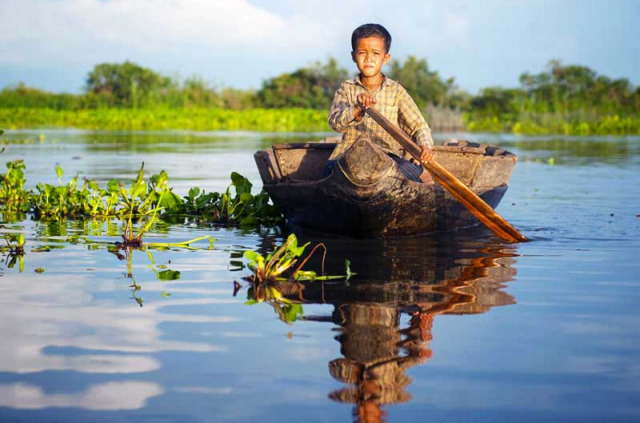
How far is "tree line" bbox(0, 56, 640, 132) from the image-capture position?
33.2 metres

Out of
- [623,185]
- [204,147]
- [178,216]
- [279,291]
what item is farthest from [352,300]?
[204,147]

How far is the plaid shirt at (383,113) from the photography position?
20.7 feet

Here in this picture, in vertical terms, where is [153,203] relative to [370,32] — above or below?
below

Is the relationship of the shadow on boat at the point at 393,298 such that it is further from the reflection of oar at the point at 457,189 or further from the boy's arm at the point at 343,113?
the boy's arm at the point at 343,113

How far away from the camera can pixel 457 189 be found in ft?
19.8

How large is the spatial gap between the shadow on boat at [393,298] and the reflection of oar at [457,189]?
118mm

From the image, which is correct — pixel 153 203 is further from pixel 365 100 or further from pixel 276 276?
pixel 276 276

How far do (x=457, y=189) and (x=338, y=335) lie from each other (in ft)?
8.83

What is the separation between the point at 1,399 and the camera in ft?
9.25

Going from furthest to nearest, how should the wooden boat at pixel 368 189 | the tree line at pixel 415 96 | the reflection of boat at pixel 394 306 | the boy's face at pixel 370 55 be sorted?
the tree line at pixel 415 96
the boy's face at pixel 370 55
the wooden boat at pixel 368 189
the reflection of boat at pixel 394 306

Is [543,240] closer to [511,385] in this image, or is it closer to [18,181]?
[511,385]

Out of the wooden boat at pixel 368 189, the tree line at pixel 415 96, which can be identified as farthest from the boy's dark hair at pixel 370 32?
the tree line at pixel 415 96

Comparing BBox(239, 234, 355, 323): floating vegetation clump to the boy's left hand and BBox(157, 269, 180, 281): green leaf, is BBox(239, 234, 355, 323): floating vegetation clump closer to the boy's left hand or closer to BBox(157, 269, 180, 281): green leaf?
BBox(157, 269, 180, 281): green leaf

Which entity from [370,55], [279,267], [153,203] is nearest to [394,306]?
[279,267]
